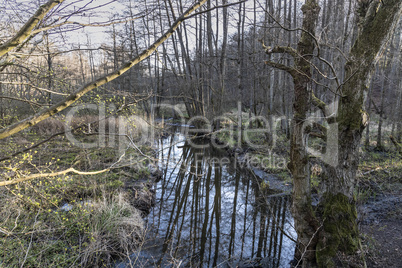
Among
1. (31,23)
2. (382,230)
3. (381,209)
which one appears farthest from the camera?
(381,209)

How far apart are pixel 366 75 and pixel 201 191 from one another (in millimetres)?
5264

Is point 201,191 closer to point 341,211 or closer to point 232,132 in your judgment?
point 341,211

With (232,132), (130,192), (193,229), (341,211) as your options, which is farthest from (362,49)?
(232,132)

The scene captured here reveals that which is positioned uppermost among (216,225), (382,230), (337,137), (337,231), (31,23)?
(31,23)

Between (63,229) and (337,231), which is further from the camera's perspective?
(63,229)

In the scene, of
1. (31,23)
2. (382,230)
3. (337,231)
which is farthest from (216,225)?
(31,23)

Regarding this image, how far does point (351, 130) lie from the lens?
332cm

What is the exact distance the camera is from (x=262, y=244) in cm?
462

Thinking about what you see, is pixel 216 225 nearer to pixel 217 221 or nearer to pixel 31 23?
pixel 217 221

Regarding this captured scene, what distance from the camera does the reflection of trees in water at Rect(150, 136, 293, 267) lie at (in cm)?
432

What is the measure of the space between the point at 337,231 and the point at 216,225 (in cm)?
264

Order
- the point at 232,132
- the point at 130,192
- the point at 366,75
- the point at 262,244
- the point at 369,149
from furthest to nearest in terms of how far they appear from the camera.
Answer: the point at 232,132
the point at 369,149
the point at 130,192
the point at 262,244
the point at 366,75

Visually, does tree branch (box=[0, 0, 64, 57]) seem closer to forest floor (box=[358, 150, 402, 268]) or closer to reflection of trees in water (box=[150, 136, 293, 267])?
reflection of trees in water (box=[150, 136, 293, 267])

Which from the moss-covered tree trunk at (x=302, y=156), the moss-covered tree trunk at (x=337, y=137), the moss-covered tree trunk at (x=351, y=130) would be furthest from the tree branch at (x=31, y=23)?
the moss-covered tree trunk at (x=351, y=130)
